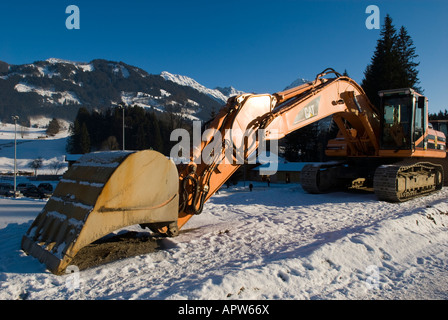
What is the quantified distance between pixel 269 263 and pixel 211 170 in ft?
6.71

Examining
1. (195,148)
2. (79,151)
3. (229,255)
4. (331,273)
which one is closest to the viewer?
A: (331,273)

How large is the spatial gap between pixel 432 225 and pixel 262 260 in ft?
17.0

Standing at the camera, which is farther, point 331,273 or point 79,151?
point 79,151

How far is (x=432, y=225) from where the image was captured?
7672 millimetres

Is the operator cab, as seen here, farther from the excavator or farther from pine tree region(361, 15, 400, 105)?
pine tree region(361, 15, 400, 105)

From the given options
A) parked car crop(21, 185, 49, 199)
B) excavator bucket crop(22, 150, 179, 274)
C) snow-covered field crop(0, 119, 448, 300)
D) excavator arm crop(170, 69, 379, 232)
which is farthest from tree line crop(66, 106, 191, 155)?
excavator bucket crop(22, 150, 179, 274)

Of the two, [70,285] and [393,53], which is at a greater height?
[393,53]

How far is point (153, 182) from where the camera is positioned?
484 centimetres

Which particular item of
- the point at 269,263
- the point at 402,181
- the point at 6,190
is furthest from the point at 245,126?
the point at 6,190

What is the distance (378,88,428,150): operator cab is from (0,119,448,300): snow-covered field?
3447mm

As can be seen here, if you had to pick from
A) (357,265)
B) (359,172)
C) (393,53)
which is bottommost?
(357,265)

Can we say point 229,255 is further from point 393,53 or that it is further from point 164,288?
point 393,53

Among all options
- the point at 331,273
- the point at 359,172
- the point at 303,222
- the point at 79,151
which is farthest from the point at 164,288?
the point at 79,151
